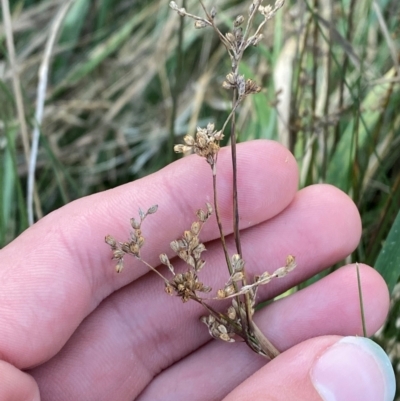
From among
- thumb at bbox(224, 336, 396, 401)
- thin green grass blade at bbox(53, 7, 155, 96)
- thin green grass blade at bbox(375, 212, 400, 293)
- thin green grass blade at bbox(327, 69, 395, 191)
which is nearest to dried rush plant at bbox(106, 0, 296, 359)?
thumb at bbox(224, 336, 396, 401)

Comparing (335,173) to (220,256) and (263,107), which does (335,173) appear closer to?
(263,107)

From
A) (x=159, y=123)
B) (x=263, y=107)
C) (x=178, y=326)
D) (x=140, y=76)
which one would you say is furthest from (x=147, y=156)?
(x=178, y=326)

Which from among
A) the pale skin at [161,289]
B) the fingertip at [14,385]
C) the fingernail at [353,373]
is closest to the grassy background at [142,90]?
the pale skin at [161,289]

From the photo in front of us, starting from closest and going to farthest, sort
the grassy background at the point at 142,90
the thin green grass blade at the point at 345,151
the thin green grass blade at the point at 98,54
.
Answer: the thin green grass blade at the point at 345,151 → the grassy background at the point at 142,90 → the thin green grass blade at the point at 98,54

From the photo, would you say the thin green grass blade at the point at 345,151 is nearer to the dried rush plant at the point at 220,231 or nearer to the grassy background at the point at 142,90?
the grassy background at the point at 142,90

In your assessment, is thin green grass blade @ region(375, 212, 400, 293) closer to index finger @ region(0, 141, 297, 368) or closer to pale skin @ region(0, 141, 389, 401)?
pale skin @ region(0, 141, 389, 401)

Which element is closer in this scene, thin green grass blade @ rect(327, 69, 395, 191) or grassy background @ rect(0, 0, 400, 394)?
thin green grass blade @ rect(327, 69, 395, 191)
